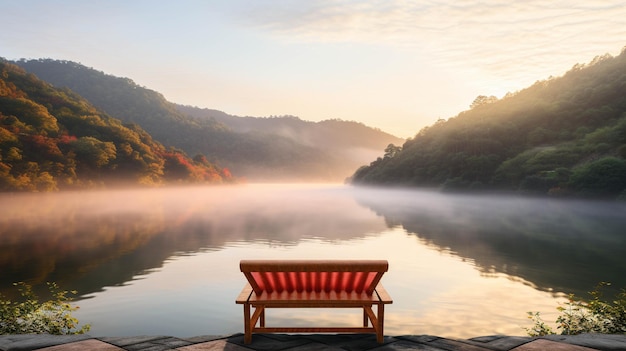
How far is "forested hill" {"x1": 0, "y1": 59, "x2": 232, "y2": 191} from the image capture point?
71781 millimetres

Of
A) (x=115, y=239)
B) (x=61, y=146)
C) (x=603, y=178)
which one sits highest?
(x=61, y=146)

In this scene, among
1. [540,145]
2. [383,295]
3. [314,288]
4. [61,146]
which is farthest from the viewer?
[540,145]

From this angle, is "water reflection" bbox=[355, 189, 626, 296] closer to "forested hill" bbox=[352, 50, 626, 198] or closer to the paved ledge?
the paved ledge

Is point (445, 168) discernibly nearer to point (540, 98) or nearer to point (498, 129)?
point (498, 129)

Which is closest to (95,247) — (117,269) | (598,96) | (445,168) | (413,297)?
(117,269)

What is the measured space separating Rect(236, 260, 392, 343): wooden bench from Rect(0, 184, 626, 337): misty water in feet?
17.4

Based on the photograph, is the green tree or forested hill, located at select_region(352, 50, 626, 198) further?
forested hill, located at select_region(352, 50, 626, 198)

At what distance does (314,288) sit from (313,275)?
0.90ft

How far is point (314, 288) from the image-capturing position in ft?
20.2

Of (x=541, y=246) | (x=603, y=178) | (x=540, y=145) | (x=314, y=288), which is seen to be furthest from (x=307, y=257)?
(x=540, y=145)

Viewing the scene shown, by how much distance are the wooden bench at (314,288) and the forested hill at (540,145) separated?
228 feet

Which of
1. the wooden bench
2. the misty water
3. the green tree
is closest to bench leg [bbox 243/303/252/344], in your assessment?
the wooden bench

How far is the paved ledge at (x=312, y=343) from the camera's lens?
5.45 meters

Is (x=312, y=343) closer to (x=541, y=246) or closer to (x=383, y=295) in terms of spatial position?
(x=383, y=295)
